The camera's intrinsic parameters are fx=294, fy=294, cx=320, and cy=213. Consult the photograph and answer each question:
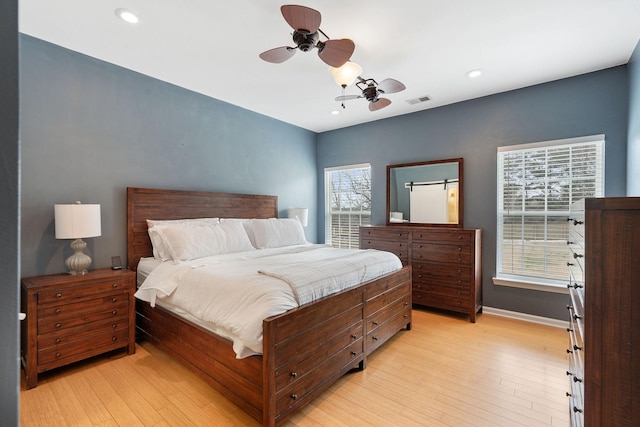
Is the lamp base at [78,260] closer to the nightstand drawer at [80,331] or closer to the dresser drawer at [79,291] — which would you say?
the dresser drawer at [79,291]

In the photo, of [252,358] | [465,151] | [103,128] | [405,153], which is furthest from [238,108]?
[252,358]

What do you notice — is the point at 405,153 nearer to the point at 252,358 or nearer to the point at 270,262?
the point at 270,262

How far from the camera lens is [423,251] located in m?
3.89

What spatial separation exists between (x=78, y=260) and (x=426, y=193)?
13.5 feet

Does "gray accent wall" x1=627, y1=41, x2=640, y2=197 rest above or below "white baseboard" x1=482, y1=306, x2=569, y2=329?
above

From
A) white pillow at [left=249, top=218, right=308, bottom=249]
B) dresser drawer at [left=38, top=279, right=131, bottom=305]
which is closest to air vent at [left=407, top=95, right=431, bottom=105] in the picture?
white pillow at [left=249, top=218, right=308, bottom=249]

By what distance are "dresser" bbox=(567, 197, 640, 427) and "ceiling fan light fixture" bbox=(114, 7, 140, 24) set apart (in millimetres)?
3038

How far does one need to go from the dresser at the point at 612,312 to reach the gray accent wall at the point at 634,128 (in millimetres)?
2166

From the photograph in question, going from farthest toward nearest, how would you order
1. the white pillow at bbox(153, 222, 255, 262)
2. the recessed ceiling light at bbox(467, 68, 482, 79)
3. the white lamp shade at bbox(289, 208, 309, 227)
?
the white lamp shade at bbox(289, 208, 309, 227) → the recessed ceiling light at bbox(467, 68, 482, 79) → the white pillow at bbox(153, 222, 255, 262)

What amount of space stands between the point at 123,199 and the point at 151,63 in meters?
1.43

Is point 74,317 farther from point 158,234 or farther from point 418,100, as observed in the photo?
point 418,100

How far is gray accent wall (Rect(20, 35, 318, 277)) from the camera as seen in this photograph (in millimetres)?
2568

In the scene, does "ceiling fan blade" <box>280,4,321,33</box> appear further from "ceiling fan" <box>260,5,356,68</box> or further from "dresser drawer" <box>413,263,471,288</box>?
"dresser drawer" <box>413,263,471,288</box>

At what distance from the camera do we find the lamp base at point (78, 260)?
2.58 m
